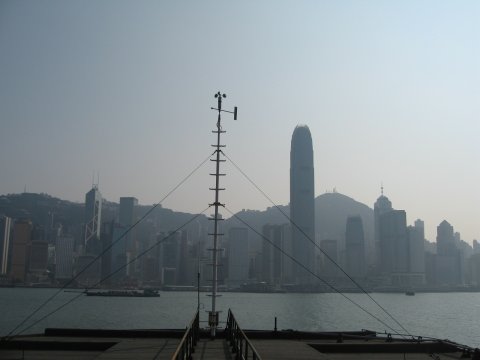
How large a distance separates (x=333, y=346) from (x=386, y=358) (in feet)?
7.41

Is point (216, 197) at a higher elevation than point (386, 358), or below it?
higher

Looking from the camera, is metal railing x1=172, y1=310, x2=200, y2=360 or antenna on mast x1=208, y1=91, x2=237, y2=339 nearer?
metal railing x1=172, y1=310, x2=200, y2=360

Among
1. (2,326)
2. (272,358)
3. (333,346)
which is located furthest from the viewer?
(2,326)

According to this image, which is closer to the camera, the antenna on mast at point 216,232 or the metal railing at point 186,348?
the metal railing at point 186,348

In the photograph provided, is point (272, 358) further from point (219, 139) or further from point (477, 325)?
point (477, 325)

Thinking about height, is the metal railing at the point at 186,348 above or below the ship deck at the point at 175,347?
above

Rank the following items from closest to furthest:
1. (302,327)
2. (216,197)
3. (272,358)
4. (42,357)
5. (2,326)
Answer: (272,358)
(42,357)
(216,197)
(2,326)
(302,327)

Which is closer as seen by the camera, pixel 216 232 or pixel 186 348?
pixel 186 348

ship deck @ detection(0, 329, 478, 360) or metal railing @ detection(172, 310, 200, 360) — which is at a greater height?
metal railing @ detection(172, 310, 200, 360)

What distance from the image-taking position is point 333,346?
65.9 ft

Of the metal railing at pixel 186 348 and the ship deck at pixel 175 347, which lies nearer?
the metal railing at pixel 186 348

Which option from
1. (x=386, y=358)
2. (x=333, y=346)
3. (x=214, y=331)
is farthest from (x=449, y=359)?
(x=214, y=331)

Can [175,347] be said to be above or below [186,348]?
below

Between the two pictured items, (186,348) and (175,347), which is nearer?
(186,348)
